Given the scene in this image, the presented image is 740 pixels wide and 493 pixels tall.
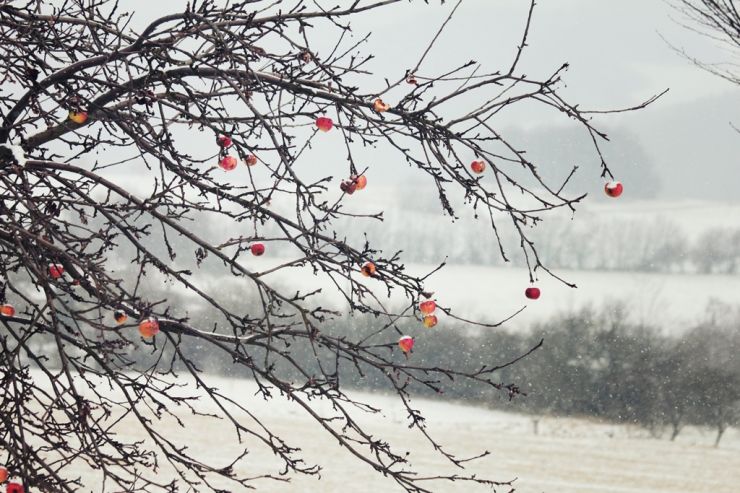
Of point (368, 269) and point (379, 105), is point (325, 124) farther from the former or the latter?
point (368, 269)

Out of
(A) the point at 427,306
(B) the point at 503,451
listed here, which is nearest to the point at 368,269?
(A) the point at 427,306

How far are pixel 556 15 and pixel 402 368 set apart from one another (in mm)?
25441

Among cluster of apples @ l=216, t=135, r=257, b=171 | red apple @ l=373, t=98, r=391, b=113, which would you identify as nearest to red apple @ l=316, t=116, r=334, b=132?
red apple @ l=373, t=98, r=391, b=113

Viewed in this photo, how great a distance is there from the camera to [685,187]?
21.2 m

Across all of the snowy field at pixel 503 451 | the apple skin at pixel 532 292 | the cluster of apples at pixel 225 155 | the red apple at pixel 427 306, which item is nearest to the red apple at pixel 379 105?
the cluster of apples at pixel 225 155

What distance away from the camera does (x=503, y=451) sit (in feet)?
39.7

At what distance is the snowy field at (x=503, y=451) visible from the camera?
9867 mm

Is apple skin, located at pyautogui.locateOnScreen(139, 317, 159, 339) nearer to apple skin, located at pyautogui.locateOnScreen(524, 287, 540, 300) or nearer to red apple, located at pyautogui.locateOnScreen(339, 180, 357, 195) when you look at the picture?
red apple, located at pyautogui.locateOnScreen(339, 180, 357, 195)

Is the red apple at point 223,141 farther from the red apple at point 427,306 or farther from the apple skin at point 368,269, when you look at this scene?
the red apple at point 427,306

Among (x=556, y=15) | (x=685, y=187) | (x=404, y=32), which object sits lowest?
(x=685, y=187)

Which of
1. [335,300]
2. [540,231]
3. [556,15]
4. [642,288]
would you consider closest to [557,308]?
[642,288]

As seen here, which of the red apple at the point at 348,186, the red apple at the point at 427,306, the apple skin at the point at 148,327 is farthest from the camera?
the red apple at the point at 427,306

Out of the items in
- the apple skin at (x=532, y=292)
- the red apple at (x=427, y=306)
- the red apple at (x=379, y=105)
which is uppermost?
the red apple at (x=379, y=105)

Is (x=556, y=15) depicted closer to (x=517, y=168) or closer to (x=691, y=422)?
(x=517, y=168)
